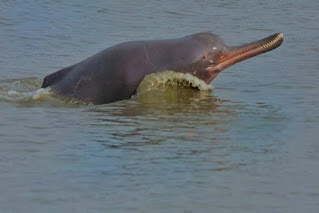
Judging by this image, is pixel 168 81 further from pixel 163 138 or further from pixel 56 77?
pixel 163 138

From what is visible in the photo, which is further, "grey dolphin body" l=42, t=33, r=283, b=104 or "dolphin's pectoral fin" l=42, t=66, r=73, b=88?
"dolphin's pectoral fin" l=42, t=66, r=73, b=88

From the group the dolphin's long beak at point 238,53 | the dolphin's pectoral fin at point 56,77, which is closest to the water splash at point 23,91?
the dolphin's pectoral fin at point 56,77

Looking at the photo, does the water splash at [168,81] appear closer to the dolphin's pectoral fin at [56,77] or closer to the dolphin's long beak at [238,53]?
the dolphin's long beak at [238,53]

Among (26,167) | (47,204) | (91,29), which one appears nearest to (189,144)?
(26,167)

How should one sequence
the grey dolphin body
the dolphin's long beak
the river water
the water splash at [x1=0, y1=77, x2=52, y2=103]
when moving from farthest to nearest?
the dolphin's long beak
the water splash at [x1=0, y1=77, x2=52, y2=103]
the grey dolphin body
the river water

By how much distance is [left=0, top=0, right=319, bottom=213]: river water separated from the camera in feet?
23.3

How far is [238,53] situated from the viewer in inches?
449

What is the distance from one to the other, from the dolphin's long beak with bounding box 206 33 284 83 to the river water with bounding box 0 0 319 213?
0.34 m

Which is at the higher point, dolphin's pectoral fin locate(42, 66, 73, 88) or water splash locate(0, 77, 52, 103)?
dolphin's pectoral fin locate(42, 66, 73, 88)

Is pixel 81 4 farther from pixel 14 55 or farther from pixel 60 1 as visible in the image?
pixel 14 55

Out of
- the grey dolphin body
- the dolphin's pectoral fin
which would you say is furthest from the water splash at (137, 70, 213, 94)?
the dolphin's pectoral fin

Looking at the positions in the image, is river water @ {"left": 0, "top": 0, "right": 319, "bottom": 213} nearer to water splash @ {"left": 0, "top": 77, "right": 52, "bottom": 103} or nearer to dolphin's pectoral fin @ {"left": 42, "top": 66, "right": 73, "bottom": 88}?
water splash @ {"left": 0, "top": 77, "right": 52, "bottom": 103}

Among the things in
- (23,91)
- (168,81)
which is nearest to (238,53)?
(168,81)

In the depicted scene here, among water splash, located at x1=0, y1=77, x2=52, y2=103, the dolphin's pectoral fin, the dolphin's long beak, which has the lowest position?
water splash, located at x1=0, y1=77, x2=52, y2=103
